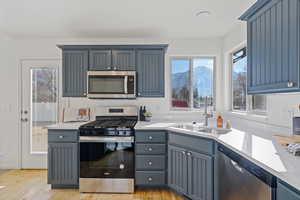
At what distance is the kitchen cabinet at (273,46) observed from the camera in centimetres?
134

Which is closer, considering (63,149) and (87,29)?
(63,149)

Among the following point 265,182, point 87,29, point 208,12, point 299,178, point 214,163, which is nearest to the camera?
point 299,178

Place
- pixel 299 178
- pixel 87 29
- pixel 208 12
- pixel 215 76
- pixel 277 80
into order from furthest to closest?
1. pixel 215 76
2. pixel 87 29
3. pixel 208 12
4. pixel 277 80
5. pixel 299 178

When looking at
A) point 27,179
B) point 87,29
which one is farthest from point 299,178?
point 27,179

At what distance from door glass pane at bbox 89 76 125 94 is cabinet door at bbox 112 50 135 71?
0.19 m

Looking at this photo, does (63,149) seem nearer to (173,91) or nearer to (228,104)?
(173,91)

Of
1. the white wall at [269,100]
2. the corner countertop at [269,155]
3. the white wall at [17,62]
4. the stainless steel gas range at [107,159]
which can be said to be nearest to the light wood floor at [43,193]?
the stainless steel gas range at [107,159]

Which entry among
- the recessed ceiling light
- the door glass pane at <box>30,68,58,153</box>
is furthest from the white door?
the recessed ceiling light

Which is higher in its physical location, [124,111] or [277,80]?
[277,80]

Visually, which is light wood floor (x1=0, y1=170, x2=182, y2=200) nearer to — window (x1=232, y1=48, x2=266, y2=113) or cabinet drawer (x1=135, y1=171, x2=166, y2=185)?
cabinet drawer (x1=135, y1=171, x2=166, y2=185)

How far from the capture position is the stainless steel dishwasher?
120 cm

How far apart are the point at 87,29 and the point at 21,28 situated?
1035 millimetres

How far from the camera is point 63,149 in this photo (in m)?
2.70

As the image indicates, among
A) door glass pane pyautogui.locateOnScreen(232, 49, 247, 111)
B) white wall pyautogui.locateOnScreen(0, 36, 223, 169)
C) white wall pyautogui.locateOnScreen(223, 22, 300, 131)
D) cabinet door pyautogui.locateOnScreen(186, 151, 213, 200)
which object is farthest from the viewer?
white wall pyautogui.locateOnScreen(0, 36, 223, 169)
